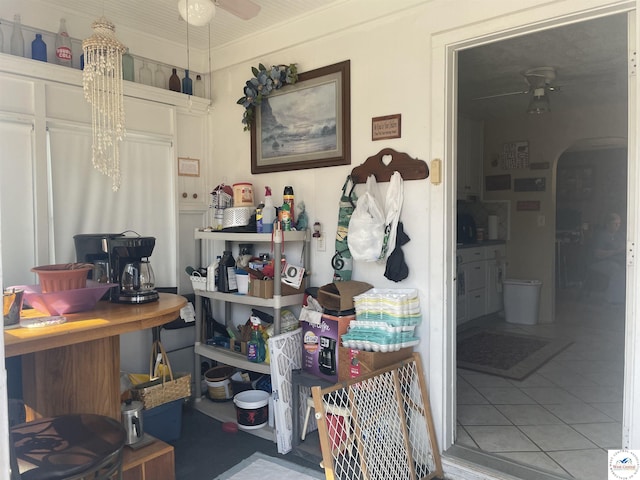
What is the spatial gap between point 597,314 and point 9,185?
6.39m

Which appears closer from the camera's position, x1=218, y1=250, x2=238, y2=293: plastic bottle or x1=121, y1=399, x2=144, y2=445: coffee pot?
x1=121, y1=399, x2=144, y2=445: coffee pot

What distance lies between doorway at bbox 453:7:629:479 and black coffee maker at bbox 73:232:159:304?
1804 mm

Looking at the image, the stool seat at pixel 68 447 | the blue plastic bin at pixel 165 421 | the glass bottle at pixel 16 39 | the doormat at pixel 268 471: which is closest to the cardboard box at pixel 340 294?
the doormat at pixel 268 471

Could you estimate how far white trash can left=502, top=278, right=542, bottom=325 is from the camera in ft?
17.6

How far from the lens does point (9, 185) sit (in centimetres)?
270

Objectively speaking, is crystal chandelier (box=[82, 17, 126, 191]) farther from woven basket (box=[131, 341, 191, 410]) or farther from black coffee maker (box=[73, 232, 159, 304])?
woven basket (box=[131, 341, 191, 410])

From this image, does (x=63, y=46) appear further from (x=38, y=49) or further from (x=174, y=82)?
(x=174, y=82)

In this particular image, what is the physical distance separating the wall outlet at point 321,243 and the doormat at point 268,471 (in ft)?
4.10

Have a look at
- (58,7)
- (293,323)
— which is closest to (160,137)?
(58,7)

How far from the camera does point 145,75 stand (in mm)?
3369

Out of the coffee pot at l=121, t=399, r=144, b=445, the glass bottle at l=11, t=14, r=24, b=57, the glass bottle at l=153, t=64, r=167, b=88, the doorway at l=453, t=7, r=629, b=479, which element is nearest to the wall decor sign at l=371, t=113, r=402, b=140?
the doorway at l=453, t=7, r=629, b=479

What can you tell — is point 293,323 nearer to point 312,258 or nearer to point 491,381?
point 312,258

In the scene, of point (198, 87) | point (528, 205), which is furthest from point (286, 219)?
point (528, 205)

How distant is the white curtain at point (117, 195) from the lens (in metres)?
2.92
